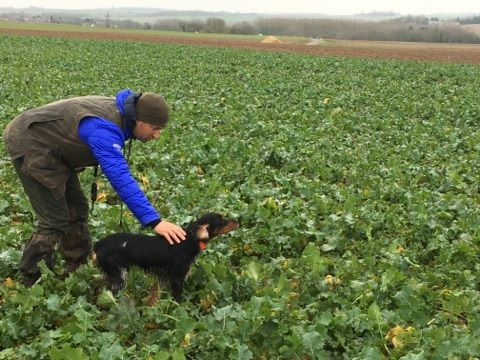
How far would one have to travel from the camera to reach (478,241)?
616cm

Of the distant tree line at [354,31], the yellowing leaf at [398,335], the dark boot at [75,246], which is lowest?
the yellowing leaf at [398,335]

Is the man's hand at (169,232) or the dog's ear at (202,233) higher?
the man's hand at (169,232)

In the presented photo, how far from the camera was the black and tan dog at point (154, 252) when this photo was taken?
14.5 feet

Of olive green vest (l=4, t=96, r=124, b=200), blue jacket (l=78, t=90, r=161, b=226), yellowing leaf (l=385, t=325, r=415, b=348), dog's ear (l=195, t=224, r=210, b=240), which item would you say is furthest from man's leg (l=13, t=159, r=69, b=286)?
yellowing leaf (l=385, t=325, r=415, b=348)

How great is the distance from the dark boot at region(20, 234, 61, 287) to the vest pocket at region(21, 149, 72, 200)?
0.39m

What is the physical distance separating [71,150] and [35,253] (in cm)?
101

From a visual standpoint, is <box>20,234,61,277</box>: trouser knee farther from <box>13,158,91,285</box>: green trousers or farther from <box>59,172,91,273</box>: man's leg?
<box>59,172,91,273</box>: man's leg

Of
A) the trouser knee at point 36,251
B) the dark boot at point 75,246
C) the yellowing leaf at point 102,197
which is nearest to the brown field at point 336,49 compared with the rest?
the yellowing leaf at point 102,197

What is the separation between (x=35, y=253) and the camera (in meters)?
4.62

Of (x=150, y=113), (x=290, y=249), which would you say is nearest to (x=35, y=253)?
(x=150, y=113)

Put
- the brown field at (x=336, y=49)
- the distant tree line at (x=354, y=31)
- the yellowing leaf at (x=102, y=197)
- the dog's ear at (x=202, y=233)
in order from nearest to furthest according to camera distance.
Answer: the dog's ear at (x=202, y=233) < the yellowing leaf at (x=102, y=197) < the brown field at (x=336, y=49) < the distant tree line at (x=354, y=31)

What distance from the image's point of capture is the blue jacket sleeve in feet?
13.1

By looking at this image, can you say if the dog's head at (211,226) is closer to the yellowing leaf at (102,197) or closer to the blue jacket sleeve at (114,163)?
the blue jacket sleeve at (114,163)

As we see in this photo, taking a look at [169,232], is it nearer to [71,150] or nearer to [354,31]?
[71,150]
